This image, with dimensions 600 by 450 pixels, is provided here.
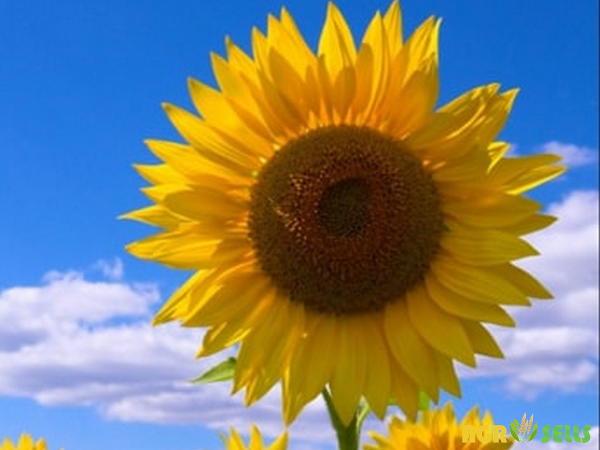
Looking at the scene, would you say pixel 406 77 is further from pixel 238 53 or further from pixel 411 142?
pixel 238 53

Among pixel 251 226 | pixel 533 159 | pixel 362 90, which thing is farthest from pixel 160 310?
pixel 533 159

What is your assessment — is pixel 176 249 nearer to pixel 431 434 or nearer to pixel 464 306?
pixel 464 306

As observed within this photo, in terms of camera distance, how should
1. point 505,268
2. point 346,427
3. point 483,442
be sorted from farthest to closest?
point 483,442 < point 505,268 < point 346,427

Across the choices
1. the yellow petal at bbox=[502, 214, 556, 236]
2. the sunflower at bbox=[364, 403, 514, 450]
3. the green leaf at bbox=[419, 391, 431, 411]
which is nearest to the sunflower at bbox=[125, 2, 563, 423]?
the yellow petal at bbox=[502, 214, 556, 236]

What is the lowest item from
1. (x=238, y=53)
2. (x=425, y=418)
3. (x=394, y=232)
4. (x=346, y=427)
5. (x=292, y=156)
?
(x=346, y=427)

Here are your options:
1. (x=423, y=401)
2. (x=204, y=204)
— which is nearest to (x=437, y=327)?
(x=423, y=401)

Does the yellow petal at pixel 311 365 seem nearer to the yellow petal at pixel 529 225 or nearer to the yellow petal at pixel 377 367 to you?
the yellow petal at pixel 377 367
